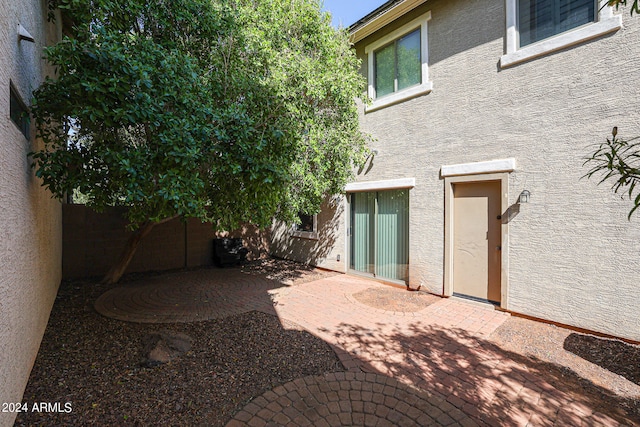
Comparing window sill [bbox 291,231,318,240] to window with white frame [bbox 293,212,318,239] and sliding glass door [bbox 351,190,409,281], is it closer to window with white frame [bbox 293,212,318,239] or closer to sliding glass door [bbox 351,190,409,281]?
window with white frame [bbox 293,212,318,239]

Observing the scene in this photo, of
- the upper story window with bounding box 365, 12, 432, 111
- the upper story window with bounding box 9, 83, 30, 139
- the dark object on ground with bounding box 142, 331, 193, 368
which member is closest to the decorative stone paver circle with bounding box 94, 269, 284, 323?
the dark object on ground with bounding box 142, 331, 193, 368

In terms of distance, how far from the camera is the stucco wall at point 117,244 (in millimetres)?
7582

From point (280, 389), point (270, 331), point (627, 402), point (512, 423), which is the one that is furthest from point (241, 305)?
point (627, 402)

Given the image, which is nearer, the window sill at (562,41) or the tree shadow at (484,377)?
the tree shadow at (484,377)

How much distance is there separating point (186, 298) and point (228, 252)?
3.44 metres

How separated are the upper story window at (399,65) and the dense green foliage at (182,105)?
69.9 inches

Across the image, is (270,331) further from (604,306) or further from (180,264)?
(180,264)

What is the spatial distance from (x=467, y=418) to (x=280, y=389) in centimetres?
187

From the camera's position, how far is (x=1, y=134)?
95.8 inches

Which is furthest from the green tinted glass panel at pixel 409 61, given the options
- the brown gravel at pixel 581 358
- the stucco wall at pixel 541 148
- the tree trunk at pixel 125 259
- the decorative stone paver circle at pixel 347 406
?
the tree trunk at pixel 125 259

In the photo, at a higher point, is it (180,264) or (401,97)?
(401,97)

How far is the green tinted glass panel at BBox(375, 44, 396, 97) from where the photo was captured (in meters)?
7.50

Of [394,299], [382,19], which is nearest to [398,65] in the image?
[382,19]

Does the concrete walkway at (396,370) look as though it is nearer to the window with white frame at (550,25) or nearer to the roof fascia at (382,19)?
the window with white frame at (550,25)
